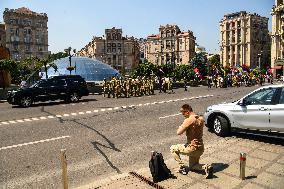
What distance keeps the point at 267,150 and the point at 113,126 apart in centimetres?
578

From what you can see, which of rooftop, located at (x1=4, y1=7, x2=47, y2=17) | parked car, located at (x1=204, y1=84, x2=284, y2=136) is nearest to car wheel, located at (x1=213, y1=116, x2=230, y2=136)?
parked car, located at (x1=204, y1=84, x2=284, y2=136)

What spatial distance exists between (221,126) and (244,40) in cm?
11455

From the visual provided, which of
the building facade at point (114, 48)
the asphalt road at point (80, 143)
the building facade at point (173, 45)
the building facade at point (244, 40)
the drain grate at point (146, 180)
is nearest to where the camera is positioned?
the drain grate at point (146, 180)

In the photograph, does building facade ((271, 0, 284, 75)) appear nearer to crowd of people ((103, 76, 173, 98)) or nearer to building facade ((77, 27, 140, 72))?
building facade ((77, 27, 140, 72))

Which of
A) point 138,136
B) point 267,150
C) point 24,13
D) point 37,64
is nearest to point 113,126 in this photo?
point 138,136

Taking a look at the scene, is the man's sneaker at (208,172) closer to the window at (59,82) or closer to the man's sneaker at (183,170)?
the man's sneaker at (183,170)

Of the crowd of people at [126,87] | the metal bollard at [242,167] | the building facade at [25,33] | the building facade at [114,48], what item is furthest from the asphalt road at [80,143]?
the building facade at [25,33]

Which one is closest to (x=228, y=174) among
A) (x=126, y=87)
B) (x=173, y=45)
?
(x=126, y=87)

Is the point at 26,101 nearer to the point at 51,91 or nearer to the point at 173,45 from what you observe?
the point at 51,91

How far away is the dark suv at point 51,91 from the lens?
19.1m

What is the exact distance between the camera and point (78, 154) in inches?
317

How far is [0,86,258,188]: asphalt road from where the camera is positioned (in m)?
6.70

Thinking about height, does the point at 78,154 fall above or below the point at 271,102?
below

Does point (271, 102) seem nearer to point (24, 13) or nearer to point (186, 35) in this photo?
point (186, 35)
